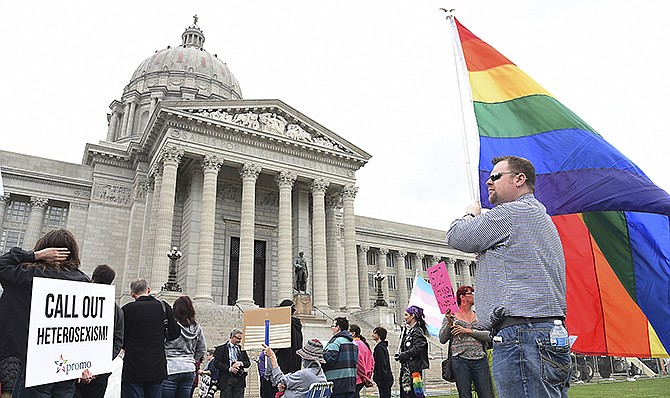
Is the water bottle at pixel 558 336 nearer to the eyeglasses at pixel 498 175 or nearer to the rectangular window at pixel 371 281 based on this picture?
the eyeglasses at pixel 498 175

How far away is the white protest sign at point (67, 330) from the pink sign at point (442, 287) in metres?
11.1

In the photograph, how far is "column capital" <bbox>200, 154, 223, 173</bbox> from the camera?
29.6 m

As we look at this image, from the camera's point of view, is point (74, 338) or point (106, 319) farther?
point (106, 319)

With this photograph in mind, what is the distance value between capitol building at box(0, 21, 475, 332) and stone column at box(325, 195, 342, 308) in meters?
0.08

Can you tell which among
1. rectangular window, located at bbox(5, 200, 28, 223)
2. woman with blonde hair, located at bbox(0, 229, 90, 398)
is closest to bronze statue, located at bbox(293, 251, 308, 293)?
rectangular window, located at bbox(5, 200, 28, 223)

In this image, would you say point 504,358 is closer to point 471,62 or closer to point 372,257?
point 471,62

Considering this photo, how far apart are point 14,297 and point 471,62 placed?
6.70m

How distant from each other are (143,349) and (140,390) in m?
0.53

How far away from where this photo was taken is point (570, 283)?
622 centimetres

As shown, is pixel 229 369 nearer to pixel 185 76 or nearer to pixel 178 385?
pixel 178 385

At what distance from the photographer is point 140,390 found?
6.16m

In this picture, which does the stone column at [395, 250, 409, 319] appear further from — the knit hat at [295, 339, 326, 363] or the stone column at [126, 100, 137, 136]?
the knit hat at [295, 339, 326, 363]

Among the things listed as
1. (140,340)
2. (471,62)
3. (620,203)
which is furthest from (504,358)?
(471,62)

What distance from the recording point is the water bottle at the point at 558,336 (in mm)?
3131
